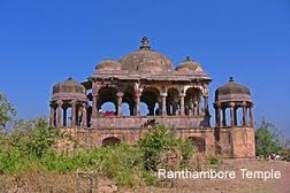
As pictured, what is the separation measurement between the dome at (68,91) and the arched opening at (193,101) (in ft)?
24.6

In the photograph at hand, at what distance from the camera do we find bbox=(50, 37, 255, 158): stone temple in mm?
27812

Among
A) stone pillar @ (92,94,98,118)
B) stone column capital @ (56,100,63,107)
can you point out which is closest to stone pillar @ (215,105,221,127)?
stone pillar @ (92,94,98,118)

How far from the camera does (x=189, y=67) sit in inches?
1267

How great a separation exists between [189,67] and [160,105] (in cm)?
325

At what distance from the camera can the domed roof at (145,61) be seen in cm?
3142

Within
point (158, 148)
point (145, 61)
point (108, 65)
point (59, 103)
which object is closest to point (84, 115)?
point (59, 103)

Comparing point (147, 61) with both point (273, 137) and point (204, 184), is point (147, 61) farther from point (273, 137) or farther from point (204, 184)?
point (204, 184)

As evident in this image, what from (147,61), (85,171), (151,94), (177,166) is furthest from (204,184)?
(151,94)

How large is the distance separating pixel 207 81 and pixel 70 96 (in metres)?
9.01

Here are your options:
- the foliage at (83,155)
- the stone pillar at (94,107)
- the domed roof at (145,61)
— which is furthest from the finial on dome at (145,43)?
the foliage at (83,155)

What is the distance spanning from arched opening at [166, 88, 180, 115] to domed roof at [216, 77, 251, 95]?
12.2 feet

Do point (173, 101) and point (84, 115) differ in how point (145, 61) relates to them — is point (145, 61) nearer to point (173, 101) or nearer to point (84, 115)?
point (173, 101)

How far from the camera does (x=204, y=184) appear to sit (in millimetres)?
14281

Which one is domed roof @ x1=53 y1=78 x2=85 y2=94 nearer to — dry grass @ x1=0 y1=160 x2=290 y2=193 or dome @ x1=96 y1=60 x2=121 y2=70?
dome @ x1=96 y1=60 x2=121 y2=70
